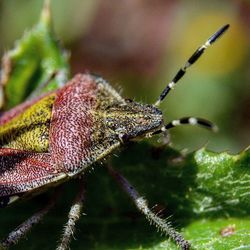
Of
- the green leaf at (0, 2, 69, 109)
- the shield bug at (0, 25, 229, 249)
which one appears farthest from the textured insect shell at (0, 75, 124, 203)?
the green leaf at (0, 2, 69, 109)

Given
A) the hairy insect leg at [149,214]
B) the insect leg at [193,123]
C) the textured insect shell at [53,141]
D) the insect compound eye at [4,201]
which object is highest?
the textured insect shell at [53,141]

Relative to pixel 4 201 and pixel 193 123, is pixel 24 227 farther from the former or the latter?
pixel 193 123

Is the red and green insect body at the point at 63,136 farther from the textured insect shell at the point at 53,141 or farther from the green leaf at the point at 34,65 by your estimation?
the green leaf at the point at 34,65

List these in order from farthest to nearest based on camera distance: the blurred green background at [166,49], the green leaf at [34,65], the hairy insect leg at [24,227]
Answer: the blurred green background at [166,49]
the green leaf at [34,65]
the hairy insect leg at [24,227]

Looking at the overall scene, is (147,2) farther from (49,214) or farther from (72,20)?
(49,214)

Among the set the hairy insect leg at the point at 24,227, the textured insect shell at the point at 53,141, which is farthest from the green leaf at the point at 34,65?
the hairy insect leg at the point at 24,227

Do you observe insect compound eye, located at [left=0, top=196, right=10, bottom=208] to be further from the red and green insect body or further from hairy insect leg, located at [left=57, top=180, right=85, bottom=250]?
hairy insect leg, located at [left=57, top=180, right=85, bottom=250]
